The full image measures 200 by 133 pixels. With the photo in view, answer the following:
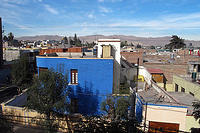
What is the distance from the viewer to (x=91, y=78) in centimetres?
1348

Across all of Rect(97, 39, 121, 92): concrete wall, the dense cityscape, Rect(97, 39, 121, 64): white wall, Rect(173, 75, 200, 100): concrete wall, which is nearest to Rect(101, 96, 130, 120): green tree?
the dense cityscape

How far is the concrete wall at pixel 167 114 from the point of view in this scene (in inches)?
363

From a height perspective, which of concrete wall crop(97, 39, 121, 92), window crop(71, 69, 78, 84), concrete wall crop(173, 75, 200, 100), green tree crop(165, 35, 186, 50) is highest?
green tree crop(165, 35, 186, 50)

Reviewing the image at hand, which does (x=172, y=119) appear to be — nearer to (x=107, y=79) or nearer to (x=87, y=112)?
(x=107, y=79)

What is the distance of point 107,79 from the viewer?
13.4m

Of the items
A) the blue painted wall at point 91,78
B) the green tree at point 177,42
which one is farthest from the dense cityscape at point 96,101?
the green tree at point 177,42

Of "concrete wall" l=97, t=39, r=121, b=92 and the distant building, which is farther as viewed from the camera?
"concrete wall" l=97, t=39, r=121, b=92

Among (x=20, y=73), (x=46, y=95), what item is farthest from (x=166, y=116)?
(x=20, y=73)

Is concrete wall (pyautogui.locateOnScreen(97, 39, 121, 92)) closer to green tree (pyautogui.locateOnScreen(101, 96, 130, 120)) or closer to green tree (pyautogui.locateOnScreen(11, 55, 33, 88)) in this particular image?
green tree (pyautogui.locateOnScreen(101, 96, 130, 120))

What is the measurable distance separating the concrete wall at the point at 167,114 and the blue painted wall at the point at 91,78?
183 inches

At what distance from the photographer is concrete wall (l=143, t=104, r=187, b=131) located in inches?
363

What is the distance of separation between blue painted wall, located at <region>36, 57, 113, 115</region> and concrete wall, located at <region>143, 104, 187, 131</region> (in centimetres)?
465

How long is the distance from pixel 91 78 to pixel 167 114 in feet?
23.0

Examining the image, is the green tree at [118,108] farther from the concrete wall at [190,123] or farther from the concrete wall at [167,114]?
the concrete wall at [190,123]
